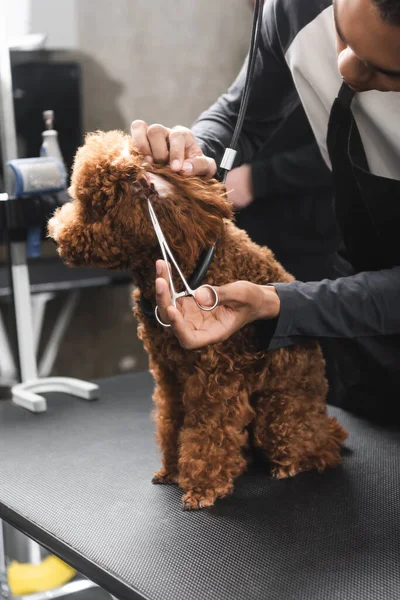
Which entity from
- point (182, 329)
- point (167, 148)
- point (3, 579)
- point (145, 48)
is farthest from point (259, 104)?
point (145, 48)

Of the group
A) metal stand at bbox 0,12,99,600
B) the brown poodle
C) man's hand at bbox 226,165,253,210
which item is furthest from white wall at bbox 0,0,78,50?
the brown poodle

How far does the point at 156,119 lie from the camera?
268cm

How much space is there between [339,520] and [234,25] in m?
2.29

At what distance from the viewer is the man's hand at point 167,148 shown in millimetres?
1039

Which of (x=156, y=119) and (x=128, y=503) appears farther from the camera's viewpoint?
(x=156, y=119)

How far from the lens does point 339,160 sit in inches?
50.6

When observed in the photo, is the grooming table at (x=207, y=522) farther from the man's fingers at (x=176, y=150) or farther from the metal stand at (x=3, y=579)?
the man's fingers at (x=176, y=150)

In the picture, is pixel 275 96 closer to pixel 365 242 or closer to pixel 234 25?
pixel 365 242

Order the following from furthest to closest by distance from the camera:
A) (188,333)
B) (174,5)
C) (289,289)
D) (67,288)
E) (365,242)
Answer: (174,5) → (67,288) → (365,242) → (289,289) → (188,333)

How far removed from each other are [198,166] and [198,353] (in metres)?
0.30

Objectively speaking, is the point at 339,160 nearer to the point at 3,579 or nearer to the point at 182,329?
the point at 182,329

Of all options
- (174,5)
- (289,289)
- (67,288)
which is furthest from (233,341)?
(174,5)

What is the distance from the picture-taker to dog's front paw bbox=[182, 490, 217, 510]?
1.12m

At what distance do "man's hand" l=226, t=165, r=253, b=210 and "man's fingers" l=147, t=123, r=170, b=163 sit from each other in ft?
2.72
